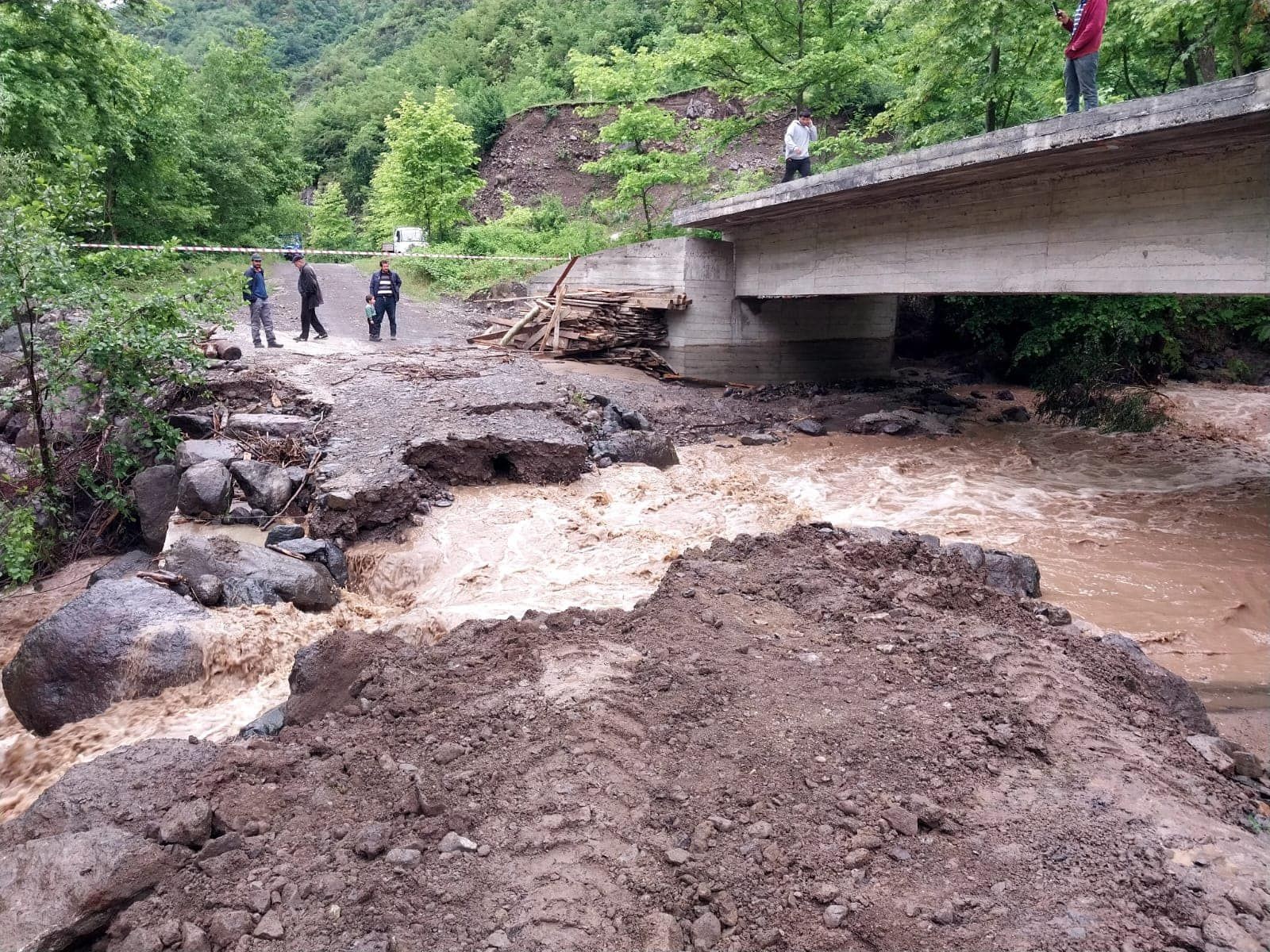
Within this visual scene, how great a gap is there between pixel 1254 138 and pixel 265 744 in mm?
11608

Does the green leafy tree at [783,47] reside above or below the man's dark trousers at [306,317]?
above

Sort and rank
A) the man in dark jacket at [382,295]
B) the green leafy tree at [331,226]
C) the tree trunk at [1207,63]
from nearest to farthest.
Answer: the tree trunk at [1207,63], the man in dark jacket at [382,295], the green leafy tree at [331,226]

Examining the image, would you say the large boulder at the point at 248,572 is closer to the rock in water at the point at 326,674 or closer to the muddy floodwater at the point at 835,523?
the muddy floodwater at the point at 835,523

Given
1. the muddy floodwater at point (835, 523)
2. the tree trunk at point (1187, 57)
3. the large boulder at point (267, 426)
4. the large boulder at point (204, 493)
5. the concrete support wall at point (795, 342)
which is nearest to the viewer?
the muddy floodwater at point (835, 523)

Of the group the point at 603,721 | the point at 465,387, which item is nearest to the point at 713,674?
the point at 603,721

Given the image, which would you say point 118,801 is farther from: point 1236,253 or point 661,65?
point 661,65

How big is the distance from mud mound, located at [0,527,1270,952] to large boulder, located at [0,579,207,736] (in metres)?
1.70

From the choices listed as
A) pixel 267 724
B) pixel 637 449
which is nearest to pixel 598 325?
pixel 637 449

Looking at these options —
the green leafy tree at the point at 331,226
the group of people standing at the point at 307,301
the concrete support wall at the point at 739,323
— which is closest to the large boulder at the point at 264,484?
the group of people standing at the point at 307,301

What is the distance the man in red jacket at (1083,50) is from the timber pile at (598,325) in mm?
8711

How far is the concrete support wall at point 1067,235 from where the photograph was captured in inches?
372

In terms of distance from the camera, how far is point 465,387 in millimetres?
12750

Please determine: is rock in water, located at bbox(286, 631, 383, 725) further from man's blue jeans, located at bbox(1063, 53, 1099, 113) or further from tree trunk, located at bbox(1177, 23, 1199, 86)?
tree trunk, located at bbox(1177, 23, 1199, 86)

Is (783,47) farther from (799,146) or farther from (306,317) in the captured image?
(306,317)
